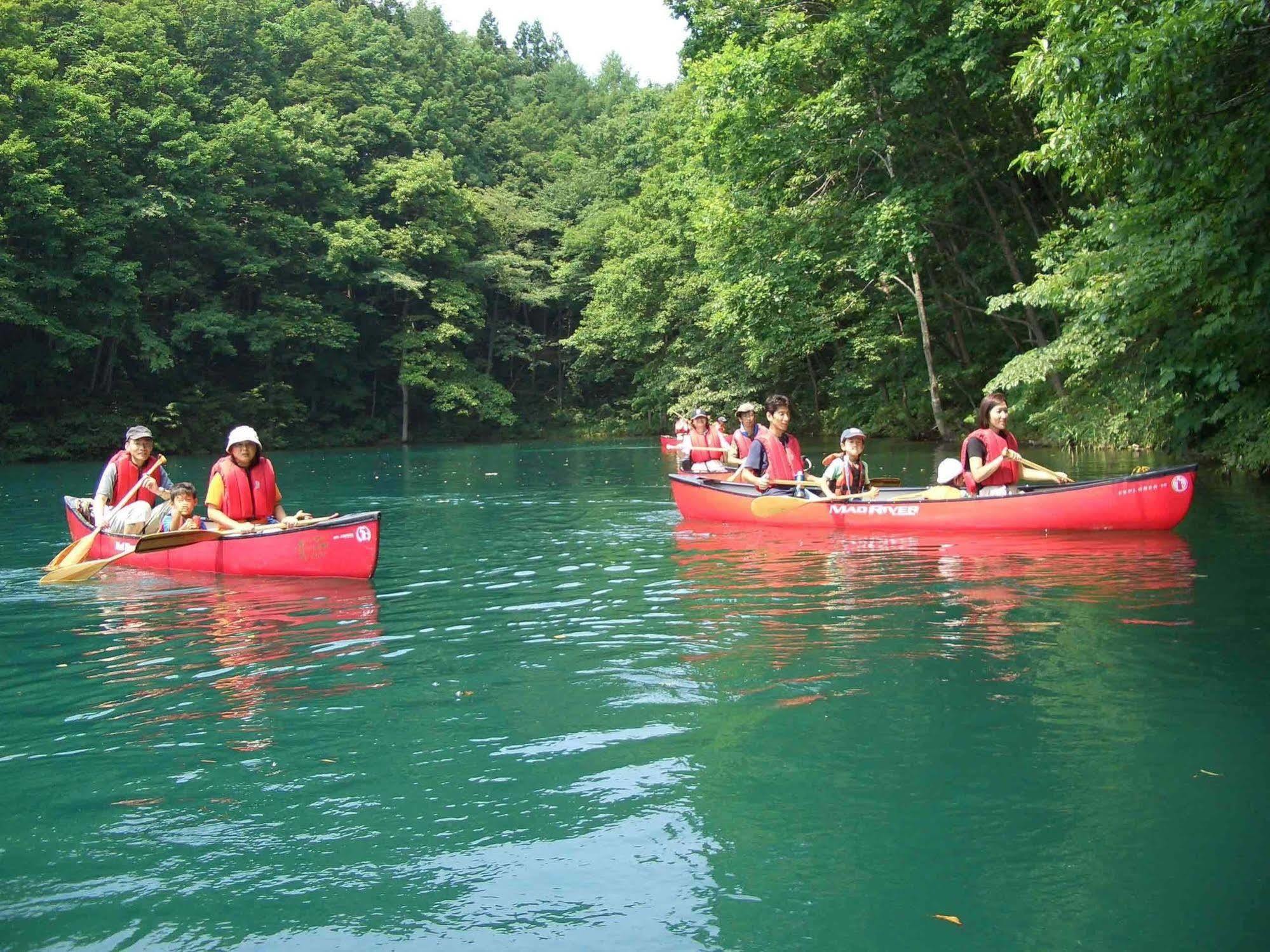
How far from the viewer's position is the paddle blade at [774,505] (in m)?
12.7

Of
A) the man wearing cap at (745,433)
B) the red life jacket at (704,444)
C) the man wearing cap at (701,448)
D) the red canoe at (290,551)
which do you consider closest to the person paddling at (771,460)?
the man wearing cap at (745,433)

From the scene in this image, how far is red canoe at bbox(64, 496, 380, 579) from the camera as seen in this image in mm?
9742

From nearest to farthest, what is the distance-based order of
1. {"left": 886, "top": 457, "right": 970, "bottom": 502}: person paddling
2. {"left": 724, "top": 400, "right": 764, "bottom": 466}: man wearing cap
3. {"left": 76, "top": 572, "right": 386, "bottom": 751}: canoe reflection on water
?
1. {"left": 76, "top": 572, "right": 386, "bottom": 751}: canoe reflection on water
2. {"left": 886, "top": 457, "right": 970, "bottom": 502}: person paddling
3. {"left": 724, "top": 400, "right": 764, "bottom": 466}: man wearing cap

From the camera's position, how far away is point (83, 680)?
662cm

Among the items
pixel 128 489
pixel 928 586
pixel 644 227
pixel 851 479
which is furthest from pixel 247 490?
pixel 644 227

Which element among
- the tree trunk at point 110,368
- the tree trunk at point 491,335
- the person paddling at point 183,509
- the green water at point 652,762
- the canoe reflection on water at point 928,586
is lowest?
the green water at point 652,762

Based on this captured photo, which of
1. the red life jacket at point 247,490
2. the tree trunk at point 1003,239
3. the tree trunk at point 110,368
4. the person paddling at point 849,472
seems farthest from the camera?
the tree trunk at point 110,368

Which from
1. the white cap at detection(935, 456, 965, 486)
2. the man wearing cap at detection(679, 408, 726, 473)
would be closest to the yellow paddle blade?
the white cap at detection(935, 456, 965, 486)

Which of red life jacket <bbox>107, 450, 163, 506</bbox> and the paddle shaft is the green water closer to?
the paddle shaft

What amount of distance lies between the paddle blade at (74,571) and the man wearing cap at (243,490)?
0.95m

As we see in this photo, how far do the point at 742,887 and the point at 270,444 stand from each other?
3845 centimetres

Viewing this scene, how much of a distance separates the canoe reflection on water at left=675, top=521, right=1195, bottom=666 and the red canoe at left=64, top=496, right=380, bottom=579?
2878mm

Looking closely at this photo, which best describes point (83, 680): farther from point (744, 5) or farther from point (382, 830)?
point (744, 5)

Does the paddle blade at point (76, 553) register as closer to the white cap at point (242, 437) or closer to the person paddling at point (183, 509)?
the person paddling at point (183, 509)
